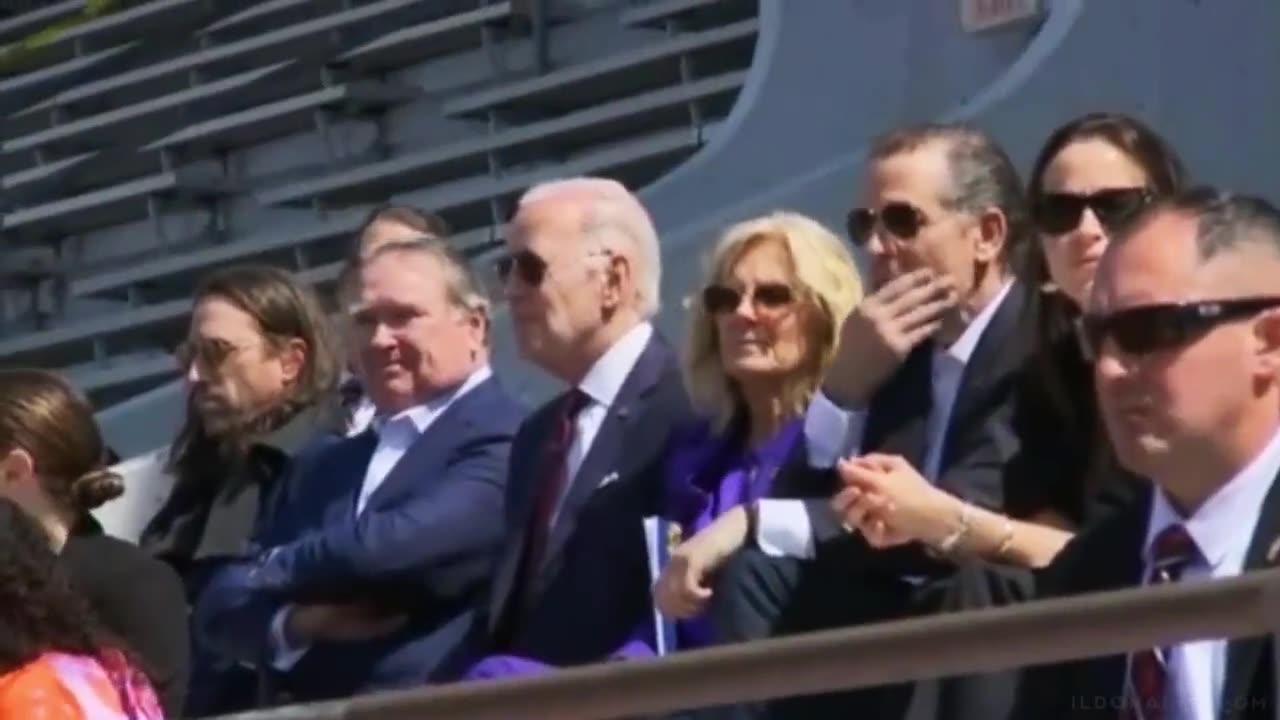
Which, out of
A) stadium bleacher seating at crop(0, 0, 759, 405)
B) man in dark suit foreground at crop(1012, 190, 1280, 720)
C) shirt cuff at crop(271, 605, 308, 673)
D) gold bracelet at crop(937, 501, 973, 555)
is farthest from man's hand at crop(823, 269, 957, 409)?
stadium bleacher seating at crop(0, 0, 759, 405)

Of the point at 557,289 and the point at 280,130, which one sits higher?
the point at 557,289

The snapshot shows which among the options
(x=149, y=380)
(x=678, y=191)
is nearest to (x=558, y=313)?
(x=678, y=191)

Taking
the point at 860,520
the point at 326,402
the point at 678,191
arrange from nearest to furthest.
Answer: the point at 860,520 → the point at 326,402 → the point at 678,191

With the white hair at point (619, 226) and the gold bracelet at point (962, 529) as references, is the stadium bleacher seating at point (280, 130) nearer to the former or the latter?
the white hair at point (619, 226)

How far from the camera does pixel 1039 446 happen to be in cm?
438

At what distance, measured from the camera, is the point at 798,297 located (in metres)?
4.87

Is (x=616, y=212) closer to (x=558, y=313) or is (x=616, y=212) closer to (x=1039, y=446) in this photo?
(x=558, y=313)

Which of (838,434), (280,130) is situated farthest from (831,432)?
(280,130)

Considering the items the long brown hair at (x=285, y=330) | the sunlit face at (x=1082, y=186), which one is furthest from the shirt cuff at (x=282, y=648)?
the sunlit face at (x=1082, y=186)

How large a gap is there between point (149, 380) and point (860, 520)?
28.8 feet

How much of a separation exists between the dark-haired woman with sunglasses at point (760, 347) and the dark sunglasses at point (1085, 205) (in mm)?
399

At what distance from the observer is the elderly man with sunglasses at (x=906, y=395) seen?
14.4 feet

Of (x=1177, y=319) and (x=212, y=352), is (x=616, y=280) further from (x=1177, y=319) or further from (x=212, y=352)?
(x=1177, y=319)

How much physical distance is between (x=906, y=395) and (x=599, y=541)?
0.68 metres
